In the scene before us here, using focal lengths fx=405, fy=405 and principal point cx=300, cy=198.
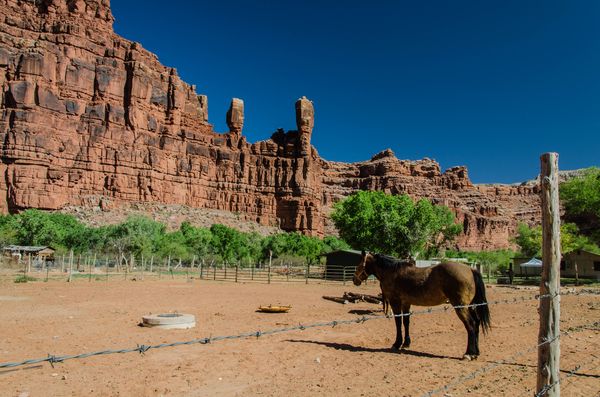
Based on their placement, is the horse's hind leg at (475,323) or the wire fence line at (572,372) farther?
the horse's hind leg at (475,323)

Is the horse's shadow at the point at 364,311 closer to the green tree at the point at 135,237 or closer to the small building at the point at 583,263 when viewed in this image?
the small building at the point at 583,263

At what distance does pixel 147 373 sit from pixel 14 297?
49.7 ft

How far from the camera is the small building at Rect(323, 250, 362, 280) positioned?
35594 mm

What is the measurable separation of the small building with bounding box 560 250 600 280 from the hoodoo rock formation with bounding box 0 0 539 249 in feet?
224

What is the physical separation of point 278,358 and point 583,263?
40506 mm

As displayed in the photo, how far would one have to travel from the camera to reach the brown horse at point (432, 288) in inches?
315

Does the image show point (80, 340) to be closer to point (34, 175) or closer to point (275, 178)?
point (34, 175)

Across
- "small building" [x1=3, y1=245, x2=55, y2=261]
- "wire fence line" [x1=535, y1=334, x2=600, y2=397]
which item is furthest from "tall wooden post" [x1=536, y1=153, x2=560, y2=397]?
"small building" [x1=3, y1=245, x2=55, y2=261]

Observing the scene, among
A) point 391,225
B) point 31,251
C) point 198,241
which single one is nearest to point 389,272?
point 391,225

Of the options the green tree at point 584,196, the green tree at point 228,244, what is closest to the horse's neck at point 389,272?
the green tree at point 584,196

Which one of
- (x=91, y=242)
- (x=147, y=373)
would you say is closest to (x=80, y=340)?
(x=147, y=373)

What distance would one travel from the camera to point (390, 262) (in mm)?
9289

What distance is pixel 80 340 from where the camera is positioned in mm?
9547

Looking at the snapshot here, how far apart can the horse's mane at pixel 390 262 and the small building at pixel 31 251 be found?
4853 cm
